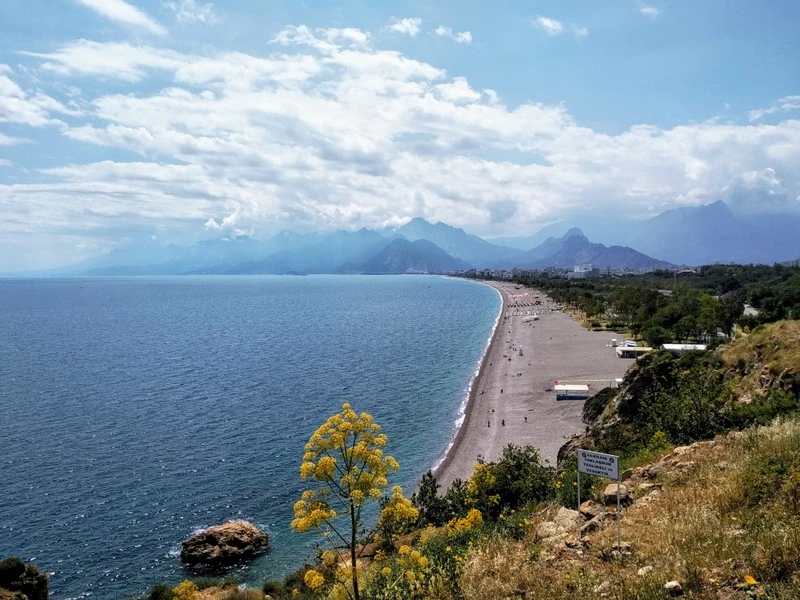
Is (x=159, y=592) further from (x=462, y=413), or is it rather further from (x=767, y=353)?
(x=462, y=413)

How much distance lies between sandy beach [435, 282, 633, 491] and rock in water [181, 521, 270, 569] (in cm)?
1231

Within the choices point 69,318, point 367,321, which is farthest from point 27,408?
point 69,318

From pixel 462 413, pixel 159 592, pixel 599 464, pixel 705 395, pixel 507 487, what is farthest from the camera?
pixel 462 413

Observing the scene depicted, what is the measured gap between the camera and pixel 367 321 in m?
126

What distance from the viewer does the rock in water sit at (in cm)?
2502

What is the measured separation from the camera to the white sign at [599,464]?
27.8ft

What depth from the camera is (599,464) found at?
348 inches

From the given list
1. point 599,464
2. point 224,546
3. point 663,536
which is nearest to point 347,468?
point 599,464

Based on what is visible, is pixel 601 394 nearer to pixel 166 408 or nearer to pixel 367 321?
pixel 166 408

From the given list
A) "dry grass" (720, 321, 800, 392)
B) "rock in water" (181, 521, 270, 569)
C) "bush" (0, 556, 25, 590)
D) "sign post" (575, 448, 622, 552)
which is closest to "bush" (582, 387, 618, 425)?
"dry grass" (720, 321, 800, 392)

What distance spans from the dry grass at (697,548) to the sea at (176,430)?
19.5 metres

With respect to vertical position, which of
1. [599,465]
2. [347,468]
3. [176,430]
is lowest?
[176,430]

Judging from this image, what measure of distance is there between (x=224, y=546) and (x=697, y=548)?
24.5 meters

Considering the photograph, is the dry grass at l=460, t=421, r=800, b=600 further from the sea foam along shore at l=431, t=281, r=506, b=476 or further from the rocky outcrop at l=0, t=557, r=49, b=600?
the sea foam along shore at l=431, t=281, r=506, b=476
